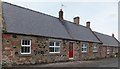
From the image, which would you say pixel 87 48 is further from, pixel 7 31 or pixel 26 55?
pixel 7 31

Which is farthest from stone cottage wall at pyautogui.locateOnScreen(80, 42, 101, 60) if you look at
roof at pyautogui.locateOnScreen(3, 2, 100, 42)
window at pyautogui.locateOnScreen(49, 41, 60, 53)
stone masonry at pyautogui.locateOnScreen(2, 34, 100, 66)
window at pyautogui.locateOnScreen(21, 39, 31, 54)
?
window at pyautogui.locateOnScreen(21, 39, 31, 54)

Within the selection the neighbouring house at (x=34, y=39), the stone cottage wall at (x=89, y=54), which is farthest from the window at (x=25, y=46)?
the stone cottage wall at (x=89, y=54)

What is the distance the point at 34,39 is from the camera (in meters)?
20.9

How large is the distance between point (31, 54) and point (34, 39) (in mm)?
1588

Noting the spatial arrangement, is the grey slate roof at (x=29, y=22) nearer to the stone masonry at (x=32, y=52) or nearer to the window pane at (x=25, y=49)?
the stone masonry at (x=32, y=52)

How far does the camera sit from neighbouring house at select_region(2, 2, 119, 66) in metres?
18.8

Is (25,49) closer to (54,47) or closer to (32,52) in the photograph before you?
(32,52)

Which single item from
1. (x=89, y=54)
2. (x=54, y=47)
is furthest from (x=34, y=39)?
(x=89, y=54)

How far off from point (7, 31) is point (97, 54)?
21423 millimetres

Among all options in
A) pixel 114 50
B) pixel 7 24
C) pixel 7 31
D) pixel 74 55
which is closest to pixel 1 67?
pixel 7 31

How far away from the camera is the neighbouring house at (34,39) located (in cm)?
1875

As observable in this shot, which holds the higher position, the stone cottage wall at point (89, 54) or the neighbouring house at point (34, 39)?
the neighbouring house at point (34, 39)

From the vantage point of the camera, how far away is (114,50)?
158 ft

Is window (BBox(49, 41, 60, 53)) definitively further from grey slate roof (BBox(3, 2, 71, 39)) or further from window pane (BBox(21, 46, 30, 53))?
window pane (BBox(21, 46, 30, 53))
